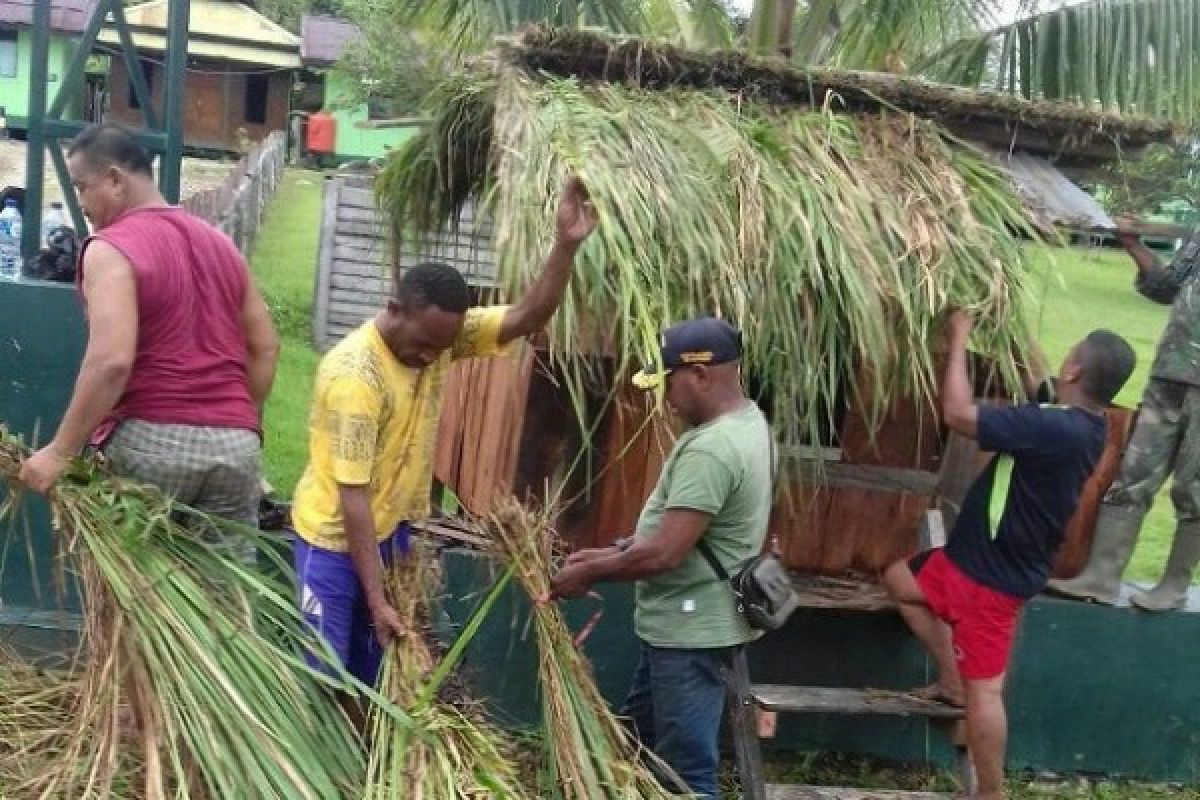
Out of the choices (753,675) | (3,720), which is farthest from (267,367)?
(753,675)

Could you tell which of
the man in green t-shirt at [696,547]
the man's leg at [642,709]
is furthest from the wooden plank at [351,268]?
the man in green t-shirt at [696,547]

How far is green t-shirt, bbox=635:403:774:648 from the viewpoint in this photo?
351 cm

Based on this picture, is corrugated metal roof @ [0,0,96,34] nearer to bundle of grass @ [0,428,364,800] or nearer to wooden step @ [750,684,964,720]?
bundle of grass @ [0,428,364,800]

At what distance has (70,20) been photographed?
25.5 m

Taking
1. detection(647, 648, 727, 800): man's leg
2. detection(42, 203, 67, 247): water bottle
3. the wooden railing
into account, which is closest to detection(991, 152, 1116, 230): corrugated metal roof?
detection(647, 648, 727, 800): man's leg

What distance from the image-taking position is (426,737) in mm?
3354

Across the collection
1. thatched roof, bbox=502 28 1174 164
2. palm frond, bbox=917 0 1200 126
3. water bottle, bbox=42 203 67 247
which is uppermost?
palm frond, bbox=917 0 1200 126

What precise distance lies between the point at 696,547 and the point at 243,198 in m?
10.8

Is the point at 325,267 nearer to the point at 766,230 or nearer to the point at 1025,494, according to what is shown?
the point at 766,230

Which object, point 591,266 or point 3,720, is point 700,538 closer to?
point 591,266

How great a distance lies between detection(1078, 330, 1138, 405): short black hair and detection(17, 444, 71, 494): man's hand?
9.79 feet

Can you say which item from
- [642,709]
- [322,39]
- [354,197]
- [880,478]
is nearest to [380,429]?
[642,709]

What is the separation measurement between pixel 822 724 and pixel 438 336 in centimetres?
257

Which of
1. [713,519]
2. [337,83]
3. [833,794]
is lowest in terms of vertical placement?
[833,794]
